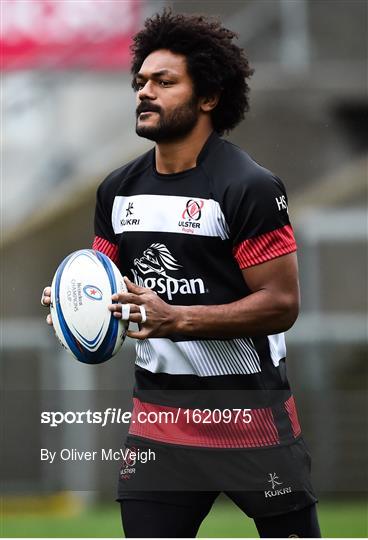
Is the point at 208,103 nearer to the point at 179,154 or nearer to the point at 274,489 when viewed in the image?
the point at 179,154

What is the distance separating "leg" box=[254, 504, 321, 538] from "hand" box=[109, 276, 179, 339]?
774 mm

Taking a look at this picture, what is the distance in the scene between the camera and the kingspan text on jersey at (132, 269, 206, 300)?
4.08 m

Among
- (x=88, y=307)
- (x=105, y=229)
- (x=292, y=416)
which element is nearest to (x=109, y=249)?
(x=105, y=229)

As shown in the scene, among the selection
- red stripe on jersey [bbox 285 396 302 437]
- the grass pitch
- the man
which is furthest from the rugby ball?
the grass pitch

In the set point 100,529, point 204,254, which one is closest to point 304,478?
point 204,254

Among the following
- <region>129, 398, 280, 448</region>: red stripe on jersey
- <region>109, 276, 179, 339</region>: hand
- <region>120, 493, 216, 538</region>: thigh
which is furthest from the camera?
<region>129, 398, 280, 448</region>: red stripe on jersey

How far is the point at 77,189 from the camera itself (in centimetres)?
1058

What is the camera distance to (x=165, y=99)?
164 inches

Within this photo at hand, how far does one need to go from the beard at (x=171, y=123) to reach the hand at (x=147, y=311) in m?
0.60

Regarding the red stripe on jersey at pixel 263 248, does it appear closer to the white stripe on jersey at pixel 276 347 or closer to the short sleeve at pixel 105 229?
the white stripe on jersey at pixel 276 347

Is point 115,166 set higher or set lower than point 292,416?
higher

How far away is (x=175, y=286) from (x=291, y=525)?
3.00 ft

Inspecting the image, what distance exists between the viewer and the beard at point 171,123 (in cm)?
414

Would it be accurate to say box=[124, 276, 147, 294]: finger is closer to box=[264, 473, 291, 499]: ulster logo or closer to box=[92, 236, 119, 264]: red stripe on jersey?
box=[92, 236, 119, 264]: red stripe on jersey
